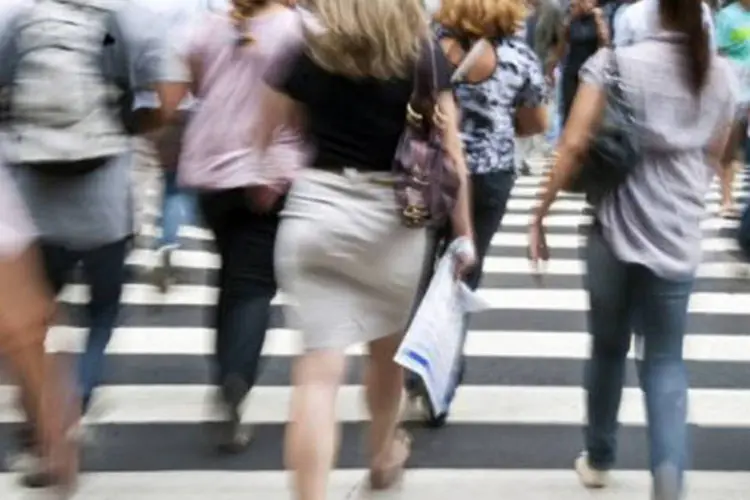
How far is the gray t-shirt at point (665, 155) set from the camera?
14.5 ft

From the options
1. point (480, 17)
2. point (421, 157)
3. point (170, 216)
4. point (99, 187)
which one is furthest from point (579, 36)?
point (421, 157)

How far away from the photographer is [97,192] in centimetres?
500

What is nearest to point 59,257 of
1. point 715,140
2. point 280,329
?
point 715,140

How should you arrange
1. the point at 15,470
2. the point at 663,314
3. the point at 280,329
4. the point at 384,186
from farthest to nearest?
the point at 280,329
the point at 15,470
the point at 663,314
the point at 384,186

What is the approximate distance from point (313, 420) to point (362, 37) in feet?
3.40

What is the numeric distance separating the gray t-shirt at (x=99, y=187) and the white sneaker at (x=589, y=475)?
5.59 ft

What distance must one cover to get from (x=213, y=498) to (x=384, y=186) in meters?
1.43

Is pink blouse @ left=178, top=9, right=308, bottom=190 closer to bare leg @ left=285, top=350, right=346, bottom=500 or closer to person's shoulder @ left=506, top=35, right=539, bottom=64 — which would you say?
person's shoulder @ left=506, top=35, right=539, bottom=64

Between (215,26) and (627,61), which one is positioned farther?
(215,26)

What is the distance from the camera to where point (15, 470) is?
17.5 feet

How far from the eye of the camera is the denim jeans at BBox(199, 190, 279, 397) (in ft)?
18.1

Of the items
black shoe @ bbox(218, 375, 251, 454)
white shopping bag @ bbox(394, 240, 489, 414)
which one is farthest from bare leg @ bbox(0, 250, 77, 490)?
white shopping bag @ bbox(394, 240, 489, 414)

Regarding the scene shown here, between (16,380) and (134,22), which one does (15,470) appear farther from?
(134,22)

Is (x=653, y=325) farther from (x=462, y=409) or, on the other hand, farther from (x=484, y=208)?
(x=462, y=409)
